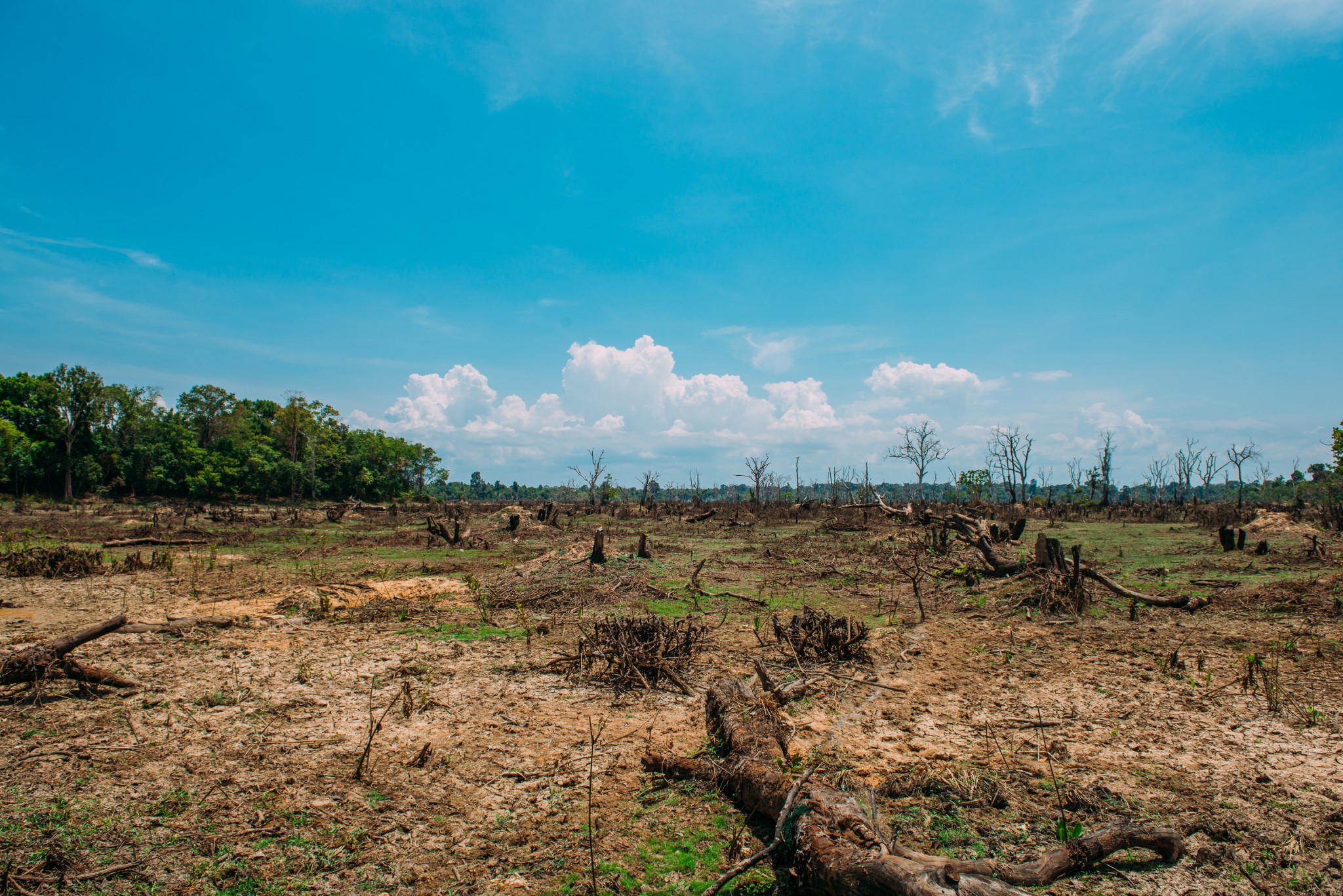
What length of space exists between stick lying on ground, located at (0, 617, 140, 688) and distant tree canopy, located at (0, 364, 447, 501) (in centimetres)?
5307

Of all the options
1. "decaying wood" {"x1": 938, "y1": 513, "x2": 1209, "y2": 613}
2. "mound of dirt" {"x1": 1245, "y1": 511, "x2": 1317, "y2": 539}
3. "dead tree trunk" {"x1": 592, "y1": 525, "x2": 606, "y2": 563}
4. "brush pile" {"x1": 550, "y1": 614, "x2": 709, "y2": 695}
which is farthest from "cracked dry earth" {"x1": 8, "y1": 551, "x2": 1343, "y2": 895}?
"mound of dirt" {"x1": 1245, "y1": 511, "x2": 1317, "y2": 539}

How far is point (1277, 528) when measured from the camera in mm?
22984

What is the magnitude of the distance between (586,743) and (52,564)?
1504cm

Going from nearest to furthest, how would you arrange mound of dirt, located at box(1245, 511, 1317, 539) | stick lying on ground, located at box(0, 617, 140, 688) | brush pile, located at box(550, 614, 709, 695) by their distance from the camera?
stick lying on ground, located at box(0, 617, 140, 688), brush pile, located at box(550, 614, 709, 695), mound of dirt, located at box(1245, 511, 1317, 539)

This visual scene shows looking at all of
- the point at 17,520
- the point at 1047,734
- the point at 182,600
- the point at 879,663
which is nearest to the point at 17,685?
the point at 182,600

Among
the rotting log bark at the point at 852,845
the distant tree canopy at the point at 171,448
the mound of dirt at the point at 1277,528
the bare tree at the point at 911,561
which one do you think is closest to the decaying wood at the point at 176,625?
the rotting log bark at the point at 852,845

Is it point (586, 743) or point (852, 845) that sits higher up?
point (852, 845)

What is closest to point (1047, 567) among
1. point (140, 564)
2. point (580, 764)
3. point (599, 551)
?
point (599, 551)

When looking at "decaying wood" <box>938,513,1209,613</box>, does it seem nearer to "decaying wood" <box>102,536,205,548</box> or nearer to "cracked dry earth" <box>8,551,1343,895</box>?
"cracked dry earth" <box>8,551,1343,895</box>

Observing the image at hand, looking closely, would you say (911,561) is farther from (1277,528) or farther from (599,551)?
(1277,528)

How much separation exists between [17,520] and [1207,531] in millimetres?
52214

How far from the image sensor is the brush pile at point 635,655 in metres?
6.84

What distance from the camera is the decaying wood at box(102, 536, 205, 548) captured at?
17.9 meters

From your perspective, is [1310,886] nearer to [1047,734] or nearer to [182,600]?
[1047,734]
